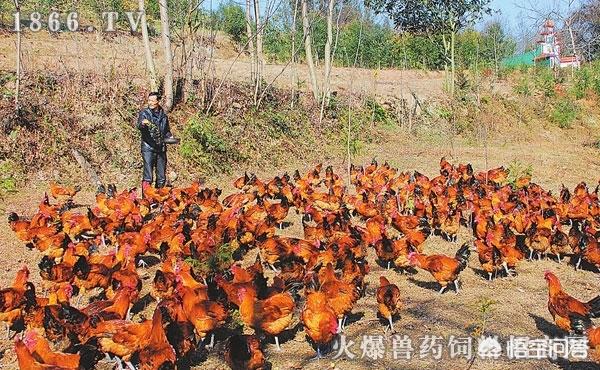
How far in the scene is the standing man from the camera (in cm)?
1009

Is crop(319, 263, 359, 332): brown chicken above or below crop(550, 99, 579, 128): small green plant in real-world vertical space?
below

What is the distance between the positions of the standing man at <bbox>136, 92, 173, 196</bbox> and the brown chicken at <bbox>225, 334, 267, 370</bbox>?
606cm

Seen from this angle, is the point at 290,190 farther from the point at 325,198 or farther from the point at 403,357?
the point at 403,357

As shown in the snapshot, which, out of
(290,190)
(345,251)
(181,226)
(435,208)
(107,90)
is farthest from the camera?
(107,90)

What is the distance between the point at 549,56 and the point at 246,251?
3307 centimetres

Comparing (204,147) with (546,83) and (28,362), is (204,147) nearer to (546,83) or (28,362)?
(28,362)

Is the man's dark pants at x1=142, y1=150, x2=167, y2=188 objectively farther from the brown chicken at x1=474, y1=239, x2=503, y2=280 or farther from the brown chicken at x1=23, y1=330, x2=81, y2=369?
the brown chicken at x1=23, y1=330, x2=81, y2=369

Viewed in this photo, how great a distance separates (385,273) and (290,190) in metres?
3.21

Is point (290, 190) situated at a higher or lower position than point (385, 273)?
higher

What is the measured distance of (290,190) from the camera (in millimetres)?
10055

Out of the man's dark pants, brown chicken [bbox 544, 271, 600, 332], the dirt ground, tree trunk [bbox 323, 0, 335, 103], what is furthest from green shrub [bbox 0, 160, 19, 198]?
brown chicken [bbox 544, 271, 600, 332]

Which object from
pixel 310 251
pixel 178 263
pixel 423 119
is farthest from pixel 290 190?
pixel 423 119

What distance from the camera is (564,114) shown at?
23.6 m

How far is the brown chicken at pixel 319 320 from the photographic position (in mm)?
4836
